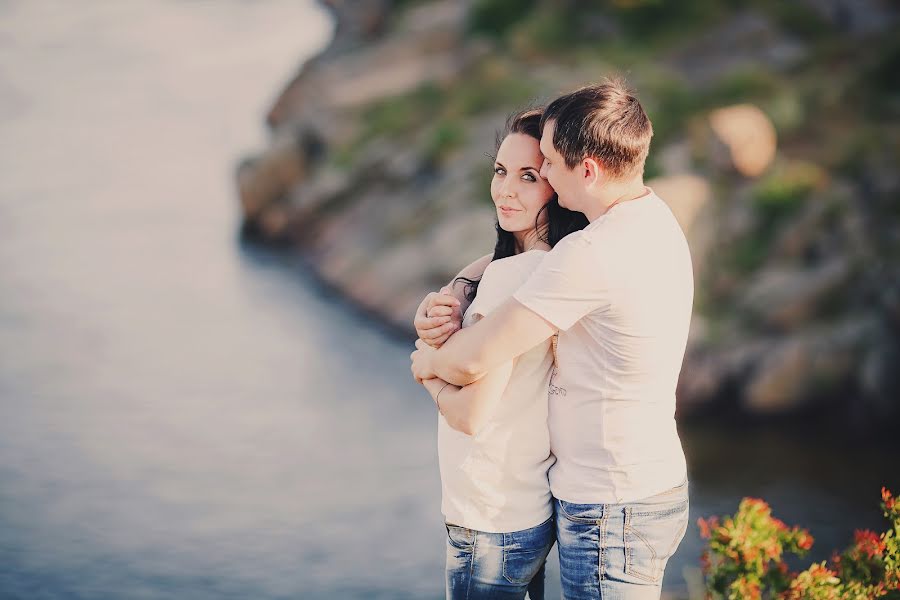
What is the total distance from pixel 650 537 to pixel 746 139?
962 cm

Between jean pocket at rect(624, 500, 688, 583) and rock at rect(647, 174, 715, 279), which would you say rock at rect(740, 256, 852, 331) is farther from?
jean pocket at rect(624, 500, 688, 583)

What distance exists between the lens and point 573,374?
268 cm

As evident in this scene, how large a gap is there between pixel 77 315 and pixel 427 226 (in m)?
4.91

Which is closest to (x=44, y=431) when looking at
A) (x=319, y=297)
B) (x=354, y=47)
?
(x=319, y=297)

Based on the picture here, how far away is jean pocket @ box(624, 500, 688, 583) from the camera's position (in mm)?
2668

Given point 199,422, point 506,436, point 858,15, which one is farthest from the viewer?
point 858,15

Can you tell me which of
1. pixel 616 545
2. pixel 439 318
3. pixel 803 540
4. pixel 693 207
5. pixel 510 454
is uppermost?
pixel 693 207

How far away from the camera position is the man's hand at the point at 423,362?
9.30ft

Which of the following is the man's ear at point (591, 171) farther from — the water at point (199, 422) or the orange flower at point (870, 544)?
the water at point (199, 422)

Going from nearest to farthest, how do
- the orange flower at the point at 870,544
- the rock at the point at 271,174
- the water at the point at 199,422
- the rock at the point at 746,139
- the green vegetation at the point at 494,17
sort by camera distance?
1. the orange flower at the point at 870,544
2. the water at the point at 199,422
3. the rock at the point at 746,139
4. the rock at the point at 271,174
5. the green vegetation at the point at 494,17

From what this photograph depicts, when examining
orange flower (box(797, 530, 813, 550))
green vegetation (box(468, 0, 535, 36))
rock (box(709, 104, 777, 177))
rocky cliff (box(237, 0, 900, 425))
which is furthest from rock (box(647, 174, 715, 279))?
green vegetation (box(468, 0, 535, 36))

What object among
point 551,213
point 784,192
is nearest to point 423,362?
point 551,213

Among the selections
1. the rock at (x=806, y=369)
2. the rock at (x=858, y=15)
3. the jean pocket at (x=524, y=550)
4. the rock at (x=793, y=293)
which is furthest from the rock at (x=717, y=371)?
the rock at (x=858, y=15)

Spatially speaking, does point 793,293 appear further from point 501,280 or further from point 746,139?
point 501,280
